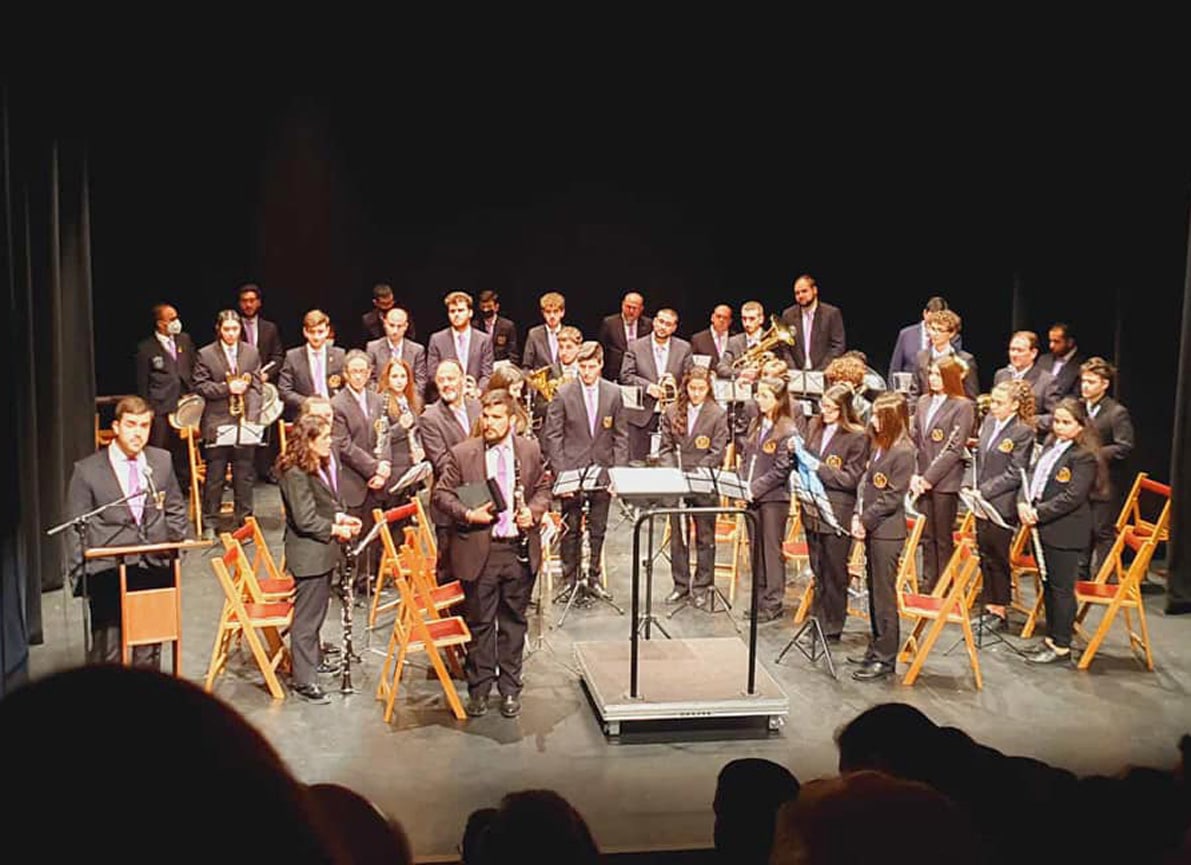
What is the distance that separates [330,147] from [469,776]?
29.4 feet

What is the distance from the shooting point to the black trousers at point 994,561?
8.73 metres

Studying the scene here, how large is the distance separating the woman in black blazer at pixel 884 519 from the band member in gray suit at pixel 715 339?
16.6ft

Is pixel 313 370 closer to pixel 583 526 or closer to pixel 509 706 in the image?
pixel 583 526

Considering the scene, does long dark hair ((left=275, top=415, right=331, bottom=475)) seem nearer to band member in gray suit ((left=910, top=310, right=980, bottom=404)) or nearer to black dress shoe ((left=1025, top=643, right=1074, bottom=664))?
black dress shoe ((left=1025, top=643, right=1074, bottom=664))

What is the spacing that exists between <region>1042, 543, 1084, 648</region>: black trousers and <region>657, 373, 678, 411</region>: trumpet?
4.08 m

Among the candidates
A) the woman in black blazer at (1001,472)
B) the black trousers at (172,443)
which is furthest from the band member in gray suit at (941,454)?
the black trousers at (172,443)

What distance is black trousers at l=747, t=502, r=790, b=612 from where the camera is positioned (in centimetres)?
902

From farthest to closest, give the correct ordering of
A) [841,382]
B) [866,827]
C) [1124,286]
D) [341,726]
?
[1124,286] < [841,382] < [341,726] < [866,827]

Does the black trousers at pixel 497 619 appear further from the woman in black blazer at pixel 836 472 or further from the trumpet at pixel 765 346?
the trumpet at pixel 765 346

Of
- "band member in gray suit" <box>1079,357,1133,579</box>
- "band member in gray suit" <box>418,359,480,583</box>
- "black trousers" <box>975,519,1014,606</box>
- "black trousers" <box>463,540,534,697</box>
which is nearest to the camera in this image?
"black trousers" <box>463,540,534,697</box>

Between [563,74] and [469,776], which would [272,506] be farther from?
[469,776]

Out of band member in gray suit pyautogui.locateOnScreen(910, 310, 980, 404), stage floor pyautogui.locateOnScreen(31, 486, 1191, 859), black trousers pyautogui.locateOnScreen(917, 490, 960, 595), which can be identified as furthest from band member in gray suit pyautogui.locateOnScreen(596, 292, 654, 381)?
stage floor pyautogui.locateOnScreen(31, 486, 1191, 859)


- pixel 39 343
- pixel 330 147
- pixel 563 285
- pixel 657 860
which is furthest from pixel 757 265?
pixel 657 860

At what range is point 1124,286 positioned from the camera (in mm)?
11055
